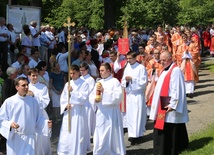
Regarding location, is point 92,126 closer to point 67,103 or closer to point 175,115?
point 67,103

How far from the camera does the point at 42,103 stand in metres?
9.82

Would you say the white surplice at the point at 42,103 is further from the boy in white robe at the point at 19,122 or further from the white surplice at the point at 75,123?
the boy in white robe at the point at 19,122

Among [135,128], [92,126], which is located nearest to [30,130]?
[92,126]

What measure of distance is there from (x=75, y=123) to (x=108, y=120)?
685 millimetres

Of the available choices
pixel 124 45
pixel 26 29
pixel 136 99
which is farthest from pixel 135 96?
pixel 26 29

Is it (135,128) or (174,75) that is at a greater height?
(174,75)

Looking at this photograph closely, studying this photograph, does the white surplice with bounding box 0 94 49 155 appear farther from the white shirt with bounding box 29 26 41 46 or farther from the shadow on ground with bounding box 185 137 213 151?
the white shirt with bounding box 29 26 41 46

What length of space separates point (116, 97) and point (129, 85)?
1.66m

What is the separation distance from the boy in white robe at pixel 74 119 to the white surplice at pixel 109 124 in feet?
1.04

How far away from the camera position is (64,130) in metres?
9.63

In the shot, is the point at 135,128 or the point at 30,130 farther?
the point at 135,128

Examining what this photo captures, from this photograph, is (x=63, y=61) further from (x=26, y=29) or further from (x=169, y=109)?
(x=169, y=109)

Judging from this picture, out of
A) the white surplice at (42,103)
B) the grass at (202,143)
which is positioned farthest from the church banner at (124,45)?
the white surplice at (42,103)

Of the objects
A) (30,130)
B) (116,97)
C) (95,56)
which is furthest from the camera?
(95,56)
